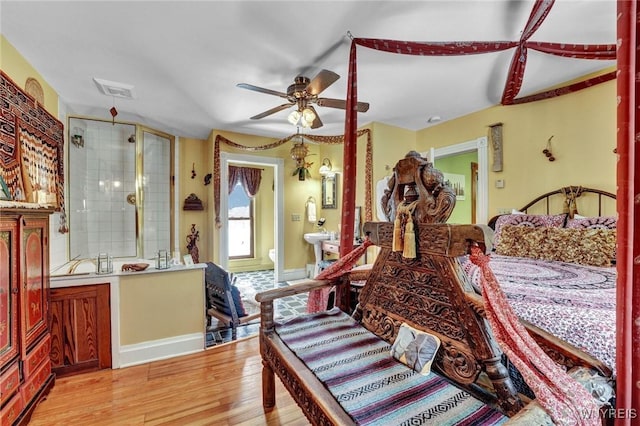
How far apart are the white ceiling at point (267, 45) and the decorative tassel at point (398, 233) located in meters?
1.40

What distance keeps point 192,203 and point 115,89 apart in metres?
2.19

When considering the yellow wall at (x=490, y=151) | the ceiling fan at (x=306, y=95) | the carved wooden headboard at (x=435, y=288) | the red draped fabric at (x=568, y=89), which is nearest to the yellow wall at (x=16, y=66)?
the yellow wall at (x=490, y=151)

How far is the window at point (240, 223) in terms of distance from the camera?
6.46 meters

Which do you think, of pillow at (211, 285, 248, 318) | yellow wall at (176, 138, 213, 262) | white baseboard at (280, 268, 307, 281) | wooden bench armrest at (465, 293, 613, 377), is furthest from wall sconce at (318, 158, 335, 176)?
wooden bench armrest at (465, 293, 613, 377)

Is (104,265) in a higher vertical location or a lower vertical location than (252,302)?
higher

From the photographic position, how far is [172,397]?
6.27 ft

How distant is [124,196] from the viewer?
4.03m

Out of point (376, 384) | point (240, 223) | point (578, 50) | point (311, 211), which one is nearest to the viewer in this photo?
point (376, 384)

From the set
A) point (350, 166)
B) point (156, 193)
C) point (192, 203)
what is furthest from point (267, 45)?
point (192, 203)

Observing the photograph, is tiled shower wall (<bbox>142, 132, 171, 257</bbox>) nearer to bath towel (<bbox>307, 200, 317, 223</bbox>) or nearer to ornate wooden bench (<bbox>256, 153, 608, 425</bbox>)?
bath towel (<bbox>307, 200, 317, 223</bbox>)

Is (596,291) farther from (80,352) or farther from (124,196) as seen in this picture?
(124,196)

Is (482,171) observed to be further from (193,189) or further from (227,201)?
(193,189)

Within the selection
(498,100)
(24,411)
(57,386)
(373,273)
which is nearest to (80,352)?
(57,386)

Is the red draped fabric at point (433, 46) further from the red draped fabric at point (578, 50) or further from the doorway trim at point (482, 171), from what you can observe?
the doorway trim at point (482, 171)
